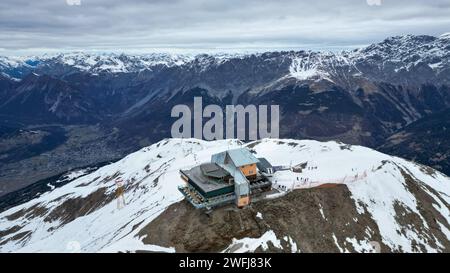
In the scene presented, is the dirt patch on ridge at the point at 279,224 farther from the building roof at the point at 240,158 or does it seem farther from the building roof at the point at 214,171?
the building roof at the point at 240,158

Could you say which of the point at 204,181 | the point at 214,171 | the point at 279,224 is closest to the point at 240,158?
the point at 214,171

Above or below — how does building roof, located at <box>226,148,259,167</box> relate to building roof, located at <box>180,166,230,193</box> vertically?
above

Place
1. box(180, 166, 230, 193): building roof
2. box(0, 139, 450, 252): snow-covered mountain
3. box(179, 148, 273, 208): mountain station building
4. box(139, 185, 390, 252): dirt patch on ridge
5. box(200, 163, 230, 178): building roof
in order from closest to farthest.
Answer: box(139, 185, 390, 252): dirt patch on ridge, box(0, 139, 450, 252): snow-covered mountain, box(179, 148, 273, 208): mountain station building, box(180, 166, 230, 193): building roof, box(200, 163, 230, 178): building roof

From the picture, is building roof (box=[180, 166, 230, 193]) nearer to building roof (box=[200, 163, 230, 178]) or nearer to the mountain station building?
the mountain station building

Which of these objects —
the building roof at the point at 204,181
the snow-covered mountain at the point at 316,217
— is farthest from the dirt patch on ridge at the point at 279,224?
the building roof at the point at 204,181

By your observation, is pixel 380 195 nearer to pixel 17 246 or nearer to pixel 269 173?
pixel 269 173

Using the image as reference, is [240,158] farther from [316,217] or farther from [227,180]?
[316,217]

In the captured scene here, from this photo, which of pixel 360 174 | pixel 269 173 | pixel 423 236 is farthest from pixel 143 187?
pixel 423 236

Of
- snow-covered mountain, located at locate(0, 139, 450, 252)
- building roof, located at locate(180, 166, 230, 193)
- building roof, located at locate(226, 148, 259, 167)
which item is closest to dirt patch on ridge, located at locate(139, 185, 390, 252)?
snow-covered mountain, located at locate(0, 139, 450, 252)
